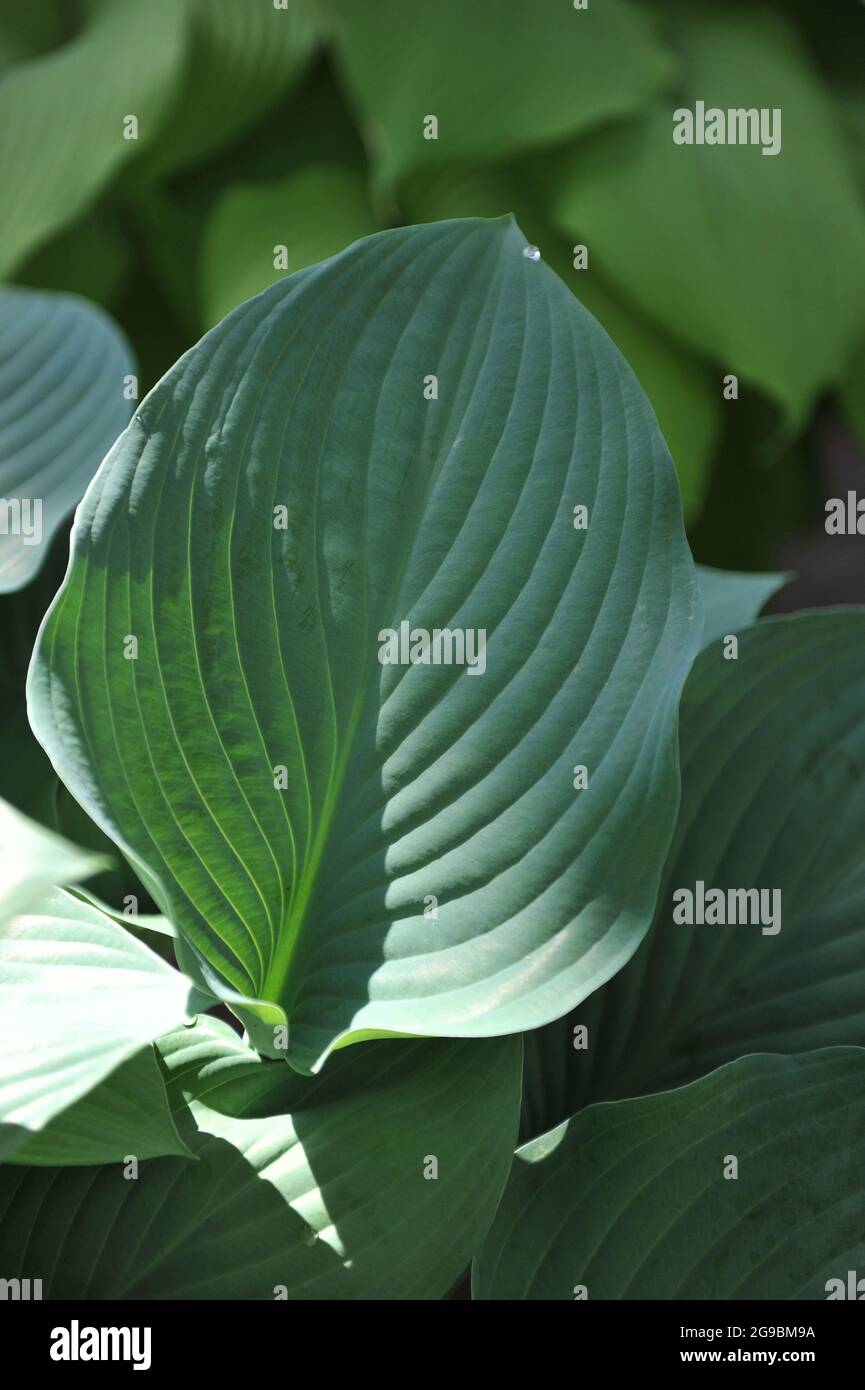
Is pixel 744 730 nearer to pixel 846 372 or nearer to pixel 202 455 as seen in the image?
pixel 202 455

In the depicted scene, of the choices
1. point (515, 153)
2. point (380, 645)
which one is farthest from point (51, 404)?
point (515, 153)

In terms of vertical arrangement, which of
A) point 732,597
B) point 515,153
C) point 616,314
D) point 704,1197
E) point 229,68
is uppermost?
point 229,68

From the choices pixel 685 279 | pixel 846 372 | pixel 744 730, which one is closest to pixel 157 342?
pixel 685 279

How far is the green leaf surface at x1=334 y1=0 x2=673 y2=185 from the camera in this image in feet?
3.24

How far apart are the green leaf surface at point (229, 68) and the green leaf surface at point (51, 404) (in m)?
0.84

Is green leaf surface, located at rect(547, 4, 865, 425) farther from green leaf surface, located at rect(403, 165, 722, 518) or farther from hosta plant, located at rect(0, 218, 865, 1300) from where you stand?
hosta plant, located at rect(0, 218, 865, 1300)

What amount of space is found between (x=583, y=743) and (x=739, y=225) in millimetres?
947

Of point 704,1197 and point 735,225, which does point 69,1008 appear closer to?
point 704,1197

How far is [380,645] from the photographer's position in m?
0.19

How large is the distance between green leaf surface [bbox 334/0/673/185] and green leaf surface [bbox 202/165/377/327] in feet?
0.34

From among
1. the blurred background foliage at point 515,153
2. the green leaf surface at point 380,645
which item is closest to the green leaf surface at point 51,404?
the green leaf surface at point 380,645

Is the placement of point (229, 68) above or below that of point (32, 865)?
above

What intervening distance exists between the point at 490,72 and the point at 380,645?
3.14 ft

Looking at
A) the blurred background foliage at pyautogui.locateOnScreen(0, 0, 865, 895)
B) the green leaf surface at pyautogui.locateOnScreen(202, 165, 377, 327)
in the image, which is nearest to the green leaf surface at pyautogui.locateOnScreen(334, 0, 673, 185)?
the blurred background foliage at pyautogui.locateOnScreen(0, 0, 865, 895)
